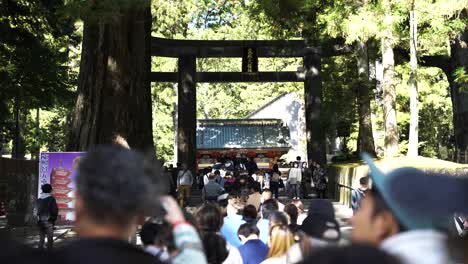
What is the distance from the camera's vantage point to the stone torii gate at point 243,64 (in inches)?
1254

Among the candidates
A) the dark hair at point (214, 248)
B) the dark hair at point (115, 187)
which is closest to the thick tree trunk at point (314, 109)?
the dark hair at point (214, 248)

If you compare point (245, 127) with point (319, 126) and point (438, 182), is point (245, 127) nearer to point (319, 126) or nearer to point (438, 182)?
point (319, 126)

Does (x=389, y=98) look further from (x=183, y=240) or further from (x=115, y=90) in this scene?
(x=183, y=240)

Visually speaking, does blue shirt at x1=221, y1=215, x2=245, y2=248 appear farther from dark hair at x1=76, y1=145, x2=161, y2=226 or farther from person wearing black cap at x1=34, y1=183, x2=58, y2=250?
person wearing black cap at x1=34, y1=183, x2=58, y2=250

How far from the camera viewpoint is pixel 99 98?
15.7 meters

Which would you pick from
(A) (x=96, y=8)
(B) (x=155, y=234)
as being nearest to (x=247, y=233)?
(B) (x=155, y=234)

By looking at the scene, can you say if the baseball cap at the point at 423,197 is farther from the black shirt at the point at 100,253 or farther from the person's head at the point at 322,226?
the person's head at the point at 322,226

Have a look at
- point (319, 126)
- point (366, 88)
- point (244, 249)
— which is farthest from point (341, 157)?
point (244, 249)

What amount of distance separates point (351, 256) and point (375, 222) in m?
0.79

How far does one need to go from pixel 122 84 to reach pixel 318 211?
12.1m

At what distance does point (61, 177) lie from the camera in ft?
45.4

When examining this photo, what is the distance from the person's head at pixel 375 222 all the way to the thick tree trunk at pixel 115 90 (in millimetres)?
12989

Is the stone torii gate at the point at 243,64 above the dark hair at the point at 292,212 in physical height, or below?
above

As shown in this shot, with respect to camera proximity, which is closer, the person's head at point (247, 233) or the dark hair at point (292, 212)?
the person's head at point (247, 233)
